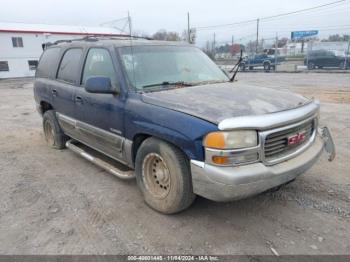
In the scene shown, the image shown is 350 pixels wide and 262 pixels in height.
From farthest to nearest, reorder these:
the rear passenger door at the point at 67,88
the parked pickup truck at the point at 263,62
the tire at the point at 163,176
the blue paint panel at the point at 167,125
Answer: the parked pickup truck at the point at 263,62
the rear passenger door at the point at 67,88
the tire at the point at 163,176
the blue paint panel at the point at 167,125

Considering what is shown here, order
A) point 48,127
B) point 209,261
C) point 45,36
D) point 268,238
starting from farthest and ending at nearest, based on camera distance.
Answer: point 45,36 < point 48,127 < point 268,238 < point 209,261

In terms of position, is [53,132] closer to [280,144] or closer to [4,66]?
[280,144]

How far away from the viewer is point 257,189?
2729 millimetres

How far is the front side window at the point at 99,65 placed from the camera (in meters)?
3.84

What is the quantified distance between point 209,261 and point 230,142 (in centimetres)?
103

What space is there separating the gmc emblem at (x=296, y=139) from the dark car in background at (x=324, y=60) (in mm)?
24501

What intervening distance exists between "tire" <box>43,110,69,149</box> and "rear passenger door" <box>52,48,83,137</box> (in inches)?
10.5

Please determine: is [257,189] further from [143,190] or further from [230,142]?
[143,190]

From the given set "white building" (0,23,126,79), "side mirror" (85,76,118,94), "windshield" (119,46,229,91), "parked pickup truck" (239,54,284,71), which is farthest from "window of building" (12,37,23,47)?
"side mirror" (85,76,118,94)

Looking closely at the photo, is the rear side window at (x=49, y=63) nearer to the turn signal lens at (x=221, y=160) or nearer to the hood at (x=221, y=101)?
the hood at (x=221, y=101)

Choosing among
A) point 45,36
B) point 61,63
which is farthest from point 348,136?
point 45,36

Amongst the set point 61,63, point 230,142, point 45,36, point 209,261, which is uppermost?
point 45,36

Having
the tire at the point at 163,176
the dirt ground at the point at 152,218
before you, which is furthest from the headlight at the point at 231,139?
the dirt ground at the point at 152,218

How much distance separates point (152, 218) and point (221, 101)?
1.44 m
